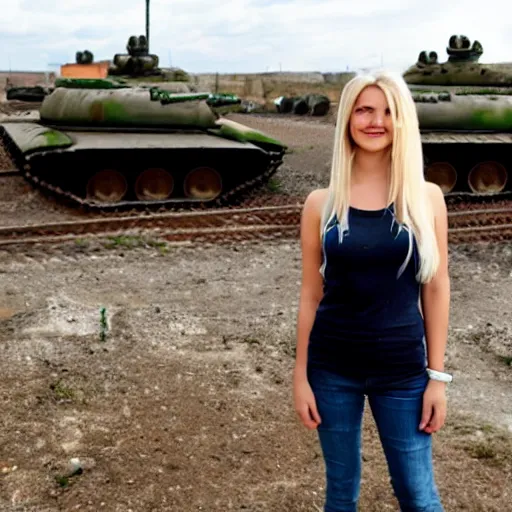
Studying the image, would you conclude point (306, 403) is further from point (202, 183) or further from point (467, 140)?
point (467, 140)

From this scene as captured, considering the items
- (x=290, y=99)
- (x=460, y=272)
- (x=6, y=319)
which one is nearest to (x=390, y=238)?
(x=6, y=319)

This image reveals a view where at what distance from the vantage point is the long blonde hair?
2.48 m

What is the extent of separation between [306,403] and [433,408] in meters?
0.41

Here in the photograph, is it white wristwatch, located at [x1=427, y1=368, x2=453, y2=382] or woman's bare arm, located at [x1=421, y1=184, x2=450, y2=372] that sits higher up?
woman's bare arm, located at [x1=421, y1=184, x2=450, y2=372]

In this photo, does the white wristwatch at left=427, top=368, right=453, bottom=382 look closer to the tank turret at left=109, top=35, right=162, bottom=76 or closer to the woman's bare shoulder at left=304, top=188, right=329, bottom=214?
the woman's bare shoulder at left=304, top=188, right=329, bottom=214

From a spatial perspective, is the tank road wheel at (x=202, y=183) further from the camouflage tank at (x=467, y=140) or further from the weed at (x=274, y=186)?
the camouflage tank at (x=467, y=140)

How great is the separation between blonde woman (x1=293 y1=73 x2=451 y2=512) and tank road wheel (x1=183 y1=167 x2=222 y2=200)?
30.5 feet

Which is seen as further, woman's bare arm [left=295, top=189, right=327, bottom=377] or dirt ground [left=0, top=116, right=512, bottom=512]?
dirt ground [left=0, top=116, right=512, bottom=512]

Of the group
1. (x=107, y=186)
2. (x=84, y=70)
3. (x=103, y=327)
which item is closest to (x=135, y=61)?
(x=84, y=70)

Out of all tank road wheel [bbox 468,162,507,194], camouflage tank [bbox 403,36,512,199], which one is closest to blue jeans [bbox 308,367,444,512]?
camouflage tank [bbox 403,36,512,199]

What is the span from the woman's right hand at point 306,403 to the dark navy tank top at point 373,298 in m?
0.14

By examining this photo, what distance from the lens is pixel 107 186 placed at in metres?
11.5

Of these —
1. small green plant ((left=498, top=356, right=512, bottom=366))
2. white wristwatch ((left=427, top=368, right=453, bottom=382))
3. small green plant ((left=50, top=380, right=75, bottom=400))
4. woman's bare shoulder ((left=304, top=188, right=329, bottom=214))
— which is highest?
woman's bare shoulder ((left=304, top=188, right=329, bottom=214))

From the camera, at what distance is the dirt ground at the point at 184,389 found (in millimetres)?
4020
